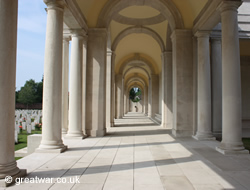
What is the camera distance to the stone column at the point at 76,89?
13852 mm

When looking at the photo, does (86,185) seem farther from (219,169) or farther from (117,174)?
(219,169)

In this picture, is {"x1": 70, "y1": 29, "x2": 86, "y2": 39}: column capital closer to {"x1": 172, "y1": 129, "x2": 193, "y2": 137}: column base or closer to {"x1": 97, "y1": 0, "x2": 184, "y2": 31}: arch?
{"x1": 97, "y1": 0, "x2": 184, "y2": 31}: arch

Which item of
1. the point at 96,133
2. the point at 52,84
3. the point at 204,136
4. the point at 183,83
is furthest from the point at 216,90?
the point at 52,84

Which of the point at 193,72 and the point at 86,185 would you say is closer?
the point at 86,185

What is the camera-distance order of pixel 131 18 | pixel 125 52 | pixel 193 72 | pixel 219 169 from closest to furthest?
1. pixel 219 169
2. pixel 193 72
3. pixel 131 18
4. pixel 125 52

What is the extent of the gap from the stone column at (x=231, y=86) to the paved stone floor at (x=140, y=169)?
74 cm

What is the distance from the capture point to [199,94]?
47.2 ft

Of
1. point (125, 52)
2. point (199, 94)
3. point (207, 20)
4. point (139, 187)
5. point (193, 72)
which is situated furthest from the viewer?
point (125, 52)

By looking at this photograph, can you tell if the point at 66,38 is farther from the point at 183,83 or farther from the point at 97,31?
the point at 183,83

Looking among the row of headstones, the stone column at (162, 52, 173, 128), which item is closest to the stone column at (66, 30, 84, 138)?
the row of headstones

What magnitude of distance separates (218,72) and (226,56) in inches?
228

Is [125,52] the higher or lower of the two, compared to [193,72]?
higher

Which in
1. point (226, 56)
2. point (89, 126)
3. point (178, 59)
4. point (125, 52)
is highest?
point (125, 52)

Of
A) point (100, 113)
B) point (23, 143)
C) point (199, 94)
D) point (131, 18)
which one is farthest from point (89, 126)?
point (131, 18)
